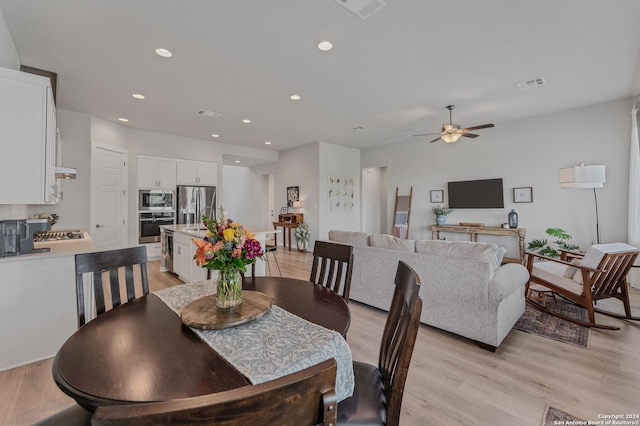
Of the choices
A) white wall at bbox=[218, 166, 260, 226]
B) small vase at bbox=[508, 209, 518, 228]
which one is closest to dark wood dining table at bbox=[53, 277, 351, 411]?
small vase at bbox=[508, 209, 518, 228]

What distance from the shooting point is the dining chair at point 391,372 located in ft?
3.32

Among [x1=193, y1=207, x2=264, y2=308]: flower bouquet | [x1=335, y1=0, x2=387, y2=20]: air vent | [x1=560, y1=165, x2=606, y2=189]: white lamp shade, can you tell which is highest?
[x1=335, y1=0, x2=387, y2=20]: air vent

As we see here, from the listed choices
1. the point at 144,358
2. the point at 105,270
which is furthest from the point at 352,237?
the point at 144,358

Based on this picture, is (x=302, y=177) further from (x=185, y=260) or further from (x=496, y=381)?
(x=496, y=381)

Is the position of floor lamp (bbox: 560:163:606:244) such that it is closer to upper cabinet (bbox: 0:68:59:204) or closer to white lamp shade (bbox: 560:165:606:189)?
white lamp shade (bbox: 560:165:606:189)

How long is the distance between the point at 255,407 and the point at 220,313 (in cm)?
89

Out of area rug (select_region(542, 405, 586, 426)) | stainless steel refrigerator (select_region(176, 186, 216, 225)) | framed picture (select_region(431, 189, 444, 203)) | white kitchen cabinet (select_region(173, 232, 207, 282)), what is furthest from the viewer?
framed picture (select_region(431, 189, 444, 203))

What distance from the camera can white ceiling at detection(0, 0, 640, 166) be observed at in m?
2.42

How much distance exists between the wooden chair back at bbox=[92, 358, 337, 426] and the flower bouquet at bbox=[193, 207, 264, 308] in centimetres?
78

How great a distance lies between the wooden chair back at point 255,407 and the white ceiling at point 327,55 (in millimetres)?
2716

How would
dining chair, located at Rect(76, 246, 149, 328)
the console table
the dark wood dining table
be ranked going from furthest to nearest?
1. the console table
2. dining chair, located at Rect(76, 246, 149, 328)
3. the dark wood dining table

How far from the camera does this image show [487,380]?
6.67ft

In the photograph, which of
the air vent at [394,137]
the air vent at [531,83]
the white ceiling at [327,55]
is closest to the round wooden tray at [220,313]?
the white ceiling at [327,55]

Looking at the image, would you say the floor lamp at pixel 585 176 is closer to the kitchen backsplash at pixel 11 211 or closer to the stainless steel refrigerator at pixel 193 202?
the stainless steel refrigerator at pixel 193 202
